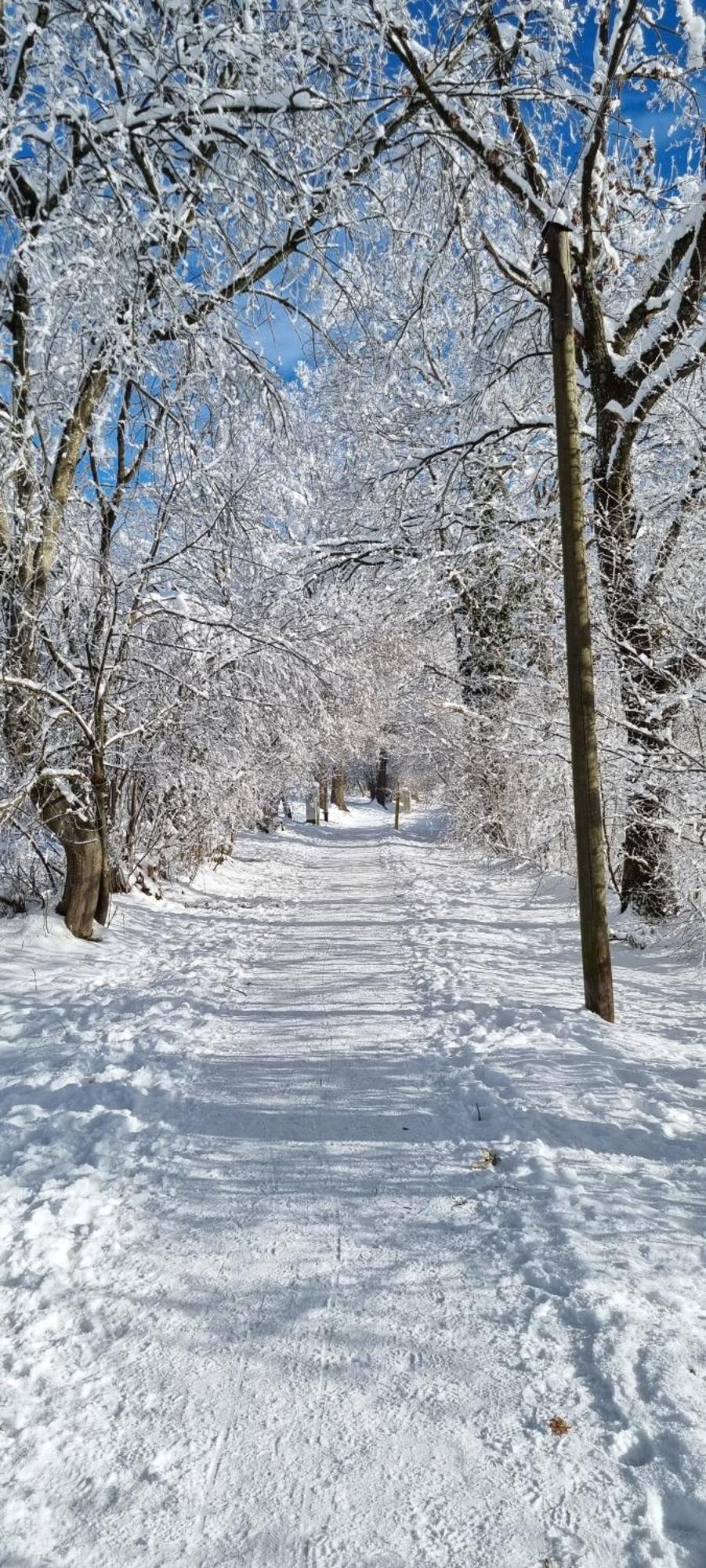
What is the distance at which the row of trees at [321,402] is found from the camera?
446 cm

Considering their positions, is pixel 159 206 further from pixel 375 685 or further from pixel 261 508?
pixel 375 685

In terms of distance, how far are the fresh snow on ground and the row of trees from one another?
3648mm

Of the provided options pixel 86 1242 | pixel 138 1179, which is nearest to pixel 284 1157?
pixel 138 1179

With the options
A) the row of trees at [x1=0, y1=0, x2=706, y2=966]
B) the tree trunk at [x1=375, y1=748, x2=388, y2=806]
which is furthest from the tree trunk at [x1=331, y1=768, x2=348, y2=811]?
the row of trees at [x1=0, y1=0, x2=706, y2=966]

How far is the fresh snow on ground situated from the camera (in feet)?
6.00

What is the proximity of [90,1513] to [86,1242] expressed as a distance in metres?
1.21

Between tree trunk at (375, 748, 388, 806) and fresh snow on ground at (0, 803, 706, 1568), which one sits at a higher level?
tree trunk at (375, 748, 388, 806)

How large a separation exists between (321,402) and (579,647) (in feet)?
31.8

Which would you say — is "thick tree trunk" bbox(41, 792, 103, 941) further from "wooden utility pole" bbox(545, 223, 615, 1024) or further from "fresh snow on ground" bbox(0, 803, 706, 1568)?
"wooden utility pole" bbox(545, 223, 615, 1024)

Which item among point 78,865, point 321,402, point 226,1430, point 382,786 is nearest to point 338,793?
point 382,786

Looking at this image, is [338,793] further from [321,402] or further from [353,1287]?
[353,1287]

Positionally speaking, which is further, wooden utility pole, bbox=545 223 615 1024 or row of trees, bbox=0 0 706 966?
wooden utility pole, bbox=545 223 615 1024

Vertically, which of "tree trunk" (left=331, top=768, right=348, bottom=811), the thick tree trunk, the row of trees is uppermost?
the row of trees

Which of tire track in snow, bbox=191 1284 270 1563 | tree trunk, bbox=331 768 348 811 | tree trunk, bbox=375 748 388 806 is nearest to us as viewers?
tire track in snow, bbox=191 1284 270 1563
